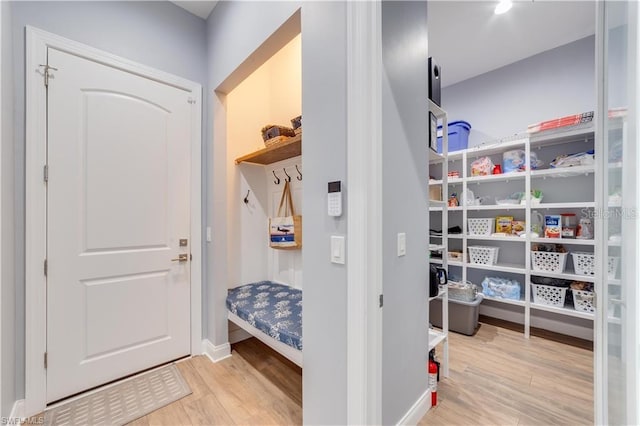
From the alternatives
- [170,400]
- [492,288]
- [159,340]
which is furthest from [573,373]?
[159,340]

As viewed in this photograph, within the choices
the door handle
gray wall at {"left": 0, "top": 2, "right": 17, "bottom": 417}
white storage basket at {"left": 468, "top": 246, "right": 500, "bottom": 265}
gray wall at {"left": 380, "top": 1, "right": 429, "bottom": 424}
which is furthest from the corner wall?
white storage basket at {"left": 468, "top": 246, "right": 500, "bottom": 265}

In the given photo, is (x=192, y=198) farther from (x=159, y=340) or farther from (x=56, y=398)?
(x=56, y=398)

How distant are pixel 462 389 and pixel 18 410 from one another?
2.70 metres

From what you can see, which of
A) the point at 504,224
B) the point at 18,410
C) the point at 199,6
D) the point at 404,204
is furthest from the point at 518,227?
the point at 18,410

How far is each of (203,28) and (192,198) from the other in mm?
1487

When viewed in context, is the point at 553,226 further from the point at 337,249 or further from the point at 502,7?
the point at 337,249

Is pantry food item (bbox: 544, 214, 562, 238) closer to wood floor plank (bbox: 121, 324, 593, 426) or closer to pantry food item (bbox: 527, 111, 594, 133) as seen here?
pantry food item (bbox: 527, 111, 594, 133)

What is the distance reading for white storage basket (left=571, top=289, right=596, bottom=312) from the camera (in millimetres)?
2260

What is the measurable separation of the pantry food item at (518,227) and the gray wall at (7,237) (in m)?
3.90

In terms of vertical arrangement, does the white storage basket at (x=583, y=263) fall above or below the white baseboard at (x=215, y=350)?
above

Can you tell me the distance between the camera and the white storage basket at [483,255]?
279 centimetres

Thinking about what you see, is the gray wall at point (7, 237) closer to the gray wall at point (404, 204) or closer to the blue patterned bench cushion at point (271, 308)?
the blue patterned bench cushion at point (271, 308)

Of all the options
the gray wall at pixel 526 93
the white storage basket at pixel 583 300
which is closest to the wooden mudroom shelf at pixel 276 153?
the gray wall at pixel 526 93

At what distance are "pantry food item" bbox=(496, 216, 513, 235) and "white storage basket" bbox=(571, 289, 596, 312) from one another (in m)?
0.74
